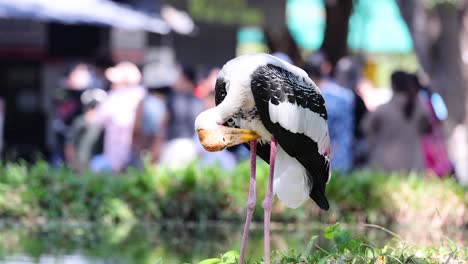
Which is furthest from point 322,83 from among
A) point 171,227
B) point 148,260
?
point 148,260

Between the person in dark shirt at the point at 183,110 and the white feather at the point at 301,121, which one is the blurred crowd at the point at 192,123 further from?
the white feather at the point at 301,121

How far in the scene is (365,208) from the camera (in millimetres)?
15086

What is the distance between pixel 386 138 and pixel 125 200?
344 cm

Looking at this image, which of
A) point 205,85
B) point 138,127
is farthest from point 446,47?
point 138,127

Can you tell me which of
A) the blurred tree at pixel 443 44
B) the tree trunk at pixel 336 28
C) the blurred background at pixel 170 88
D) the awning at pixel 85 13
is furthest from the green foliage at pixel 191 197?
the tree trunk at pixel 336 28

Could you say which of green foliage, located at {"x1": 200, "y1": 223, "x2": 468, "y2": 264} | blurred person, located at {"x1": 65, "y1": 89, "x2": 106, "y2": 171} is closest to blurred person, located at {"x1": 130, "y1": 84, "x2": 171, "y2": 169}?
blurred person, located at {"x1": 65, "y1": 89, "x2": 106, "y2": 171}

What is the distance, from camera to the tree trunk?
28859 mm

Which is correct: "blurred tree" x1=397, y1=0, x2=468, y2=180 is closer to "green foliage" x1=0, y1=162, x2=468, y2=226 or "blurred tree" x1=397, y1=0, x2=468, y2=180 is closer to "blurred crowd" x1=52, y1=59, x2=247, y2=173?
"blurred crowd" x1=52, y1=59, x2=247, y2=173

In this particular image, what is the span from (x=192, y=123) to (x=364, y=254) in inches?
367

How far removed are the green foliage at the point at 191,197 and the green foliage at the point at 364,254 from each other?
5687 mm

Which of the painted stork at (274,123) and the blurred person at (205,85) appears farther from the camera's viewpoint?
the blurred person at (205,85)

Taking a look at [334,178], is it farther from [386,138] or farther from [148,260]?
[148,260]

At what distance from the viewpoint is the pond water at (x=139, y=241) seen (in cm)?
1070

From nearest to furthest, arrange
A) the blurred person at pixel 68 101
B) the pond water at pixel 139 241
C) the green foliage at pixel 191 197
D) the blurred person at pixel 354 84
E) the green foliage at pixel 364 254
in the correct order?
1. the green foliage at pixel 364 254
2. the pond water at pixel 139 241
3. the green foliage at pixel 191 197
4. the blurred person at pixel 354 84
5. the blurred person at pixel 68 101
